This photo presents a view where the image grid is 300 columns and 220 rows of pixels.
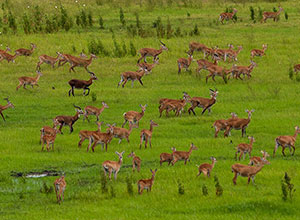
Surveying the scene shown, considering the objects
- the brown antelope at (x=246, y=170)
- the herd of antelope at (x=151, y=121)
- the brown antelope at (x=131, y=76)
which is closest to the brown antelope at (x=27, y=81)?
the herd of antelope at (x=151, y=121)

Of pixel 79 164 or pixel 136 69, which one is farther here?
pixel 136 69

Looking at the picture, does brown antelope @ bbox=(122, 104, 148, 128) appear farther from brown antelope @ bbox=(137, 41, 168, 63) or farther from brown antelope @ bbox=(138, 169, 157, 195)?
brown antelope @ bbox=(137, 41, 168, 63)

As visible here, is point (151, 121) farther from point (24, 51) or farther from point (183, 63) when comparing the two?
point (24, 51)

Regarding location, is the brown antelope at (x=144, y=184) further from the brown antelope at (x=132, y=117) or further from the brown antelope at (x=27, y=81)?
the brown antelope at (x=27, y=81)

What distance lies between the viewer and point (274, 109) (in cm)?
2375

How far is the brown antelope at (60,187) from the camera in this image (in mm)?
14617

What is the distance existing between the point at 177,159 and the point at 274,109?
23.6 feet

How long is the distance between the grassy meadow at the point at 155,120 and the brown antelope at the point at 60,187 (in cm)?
20

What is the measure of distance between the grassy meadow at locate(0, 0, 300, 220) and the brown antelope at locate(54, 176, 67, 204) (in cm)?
20

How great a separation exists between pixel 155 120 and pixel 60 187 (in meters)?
8.35

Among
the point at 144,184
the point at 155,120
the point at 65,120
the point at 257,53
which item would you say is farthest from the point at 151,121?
the point at 257,53

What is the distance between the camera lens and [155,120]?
74.6 ft

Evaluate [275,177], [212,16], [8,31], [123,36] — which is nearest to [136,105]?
[275,177]

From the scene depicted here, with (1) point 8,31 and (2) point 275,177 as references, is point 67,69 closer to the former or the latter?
(1) point 8,31
